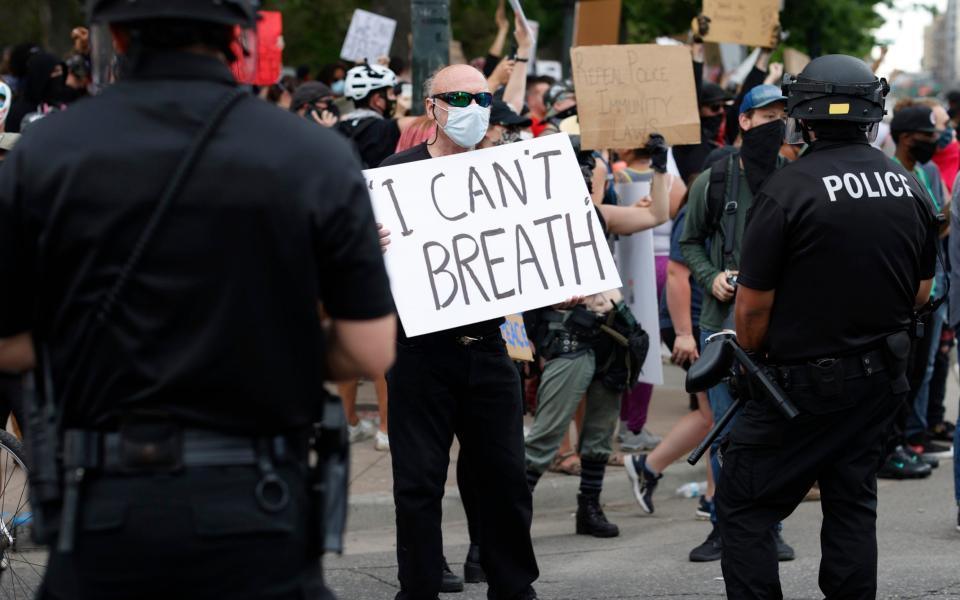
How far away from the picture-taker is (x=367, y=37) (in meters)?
13.1

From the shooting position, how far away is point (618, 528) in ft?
24.0

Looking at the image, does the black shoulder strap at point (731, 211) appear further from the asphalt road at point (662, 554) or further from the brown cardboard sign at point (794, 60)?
the brown cardboard sign at point (794, 60)

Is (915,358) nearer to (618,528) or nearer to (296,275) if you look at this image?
(618,528)

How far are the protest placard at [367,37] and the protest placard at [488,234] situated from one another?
Result: 24.0ft

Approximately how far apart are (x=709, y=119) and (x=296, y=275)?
308 inches

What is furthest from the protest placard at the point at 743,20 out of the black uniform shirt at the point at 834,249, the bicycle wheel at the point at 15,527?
the bicycle wheel at the point at 15,527

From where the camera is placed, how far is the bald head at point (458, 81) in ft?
17.6

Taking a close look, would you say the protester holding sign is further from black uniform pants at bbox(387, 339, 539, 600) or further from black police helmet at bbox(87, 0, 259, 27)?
black police helmet at bbox(87, 0, 259, 27)

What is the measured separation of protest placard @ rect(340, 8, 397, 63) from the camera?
42.1 feet

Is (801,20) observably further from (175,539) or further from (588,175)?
(175,539)

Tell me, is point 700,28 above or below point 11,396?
above

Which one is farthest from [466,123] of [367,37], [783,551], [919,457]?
[367,37]

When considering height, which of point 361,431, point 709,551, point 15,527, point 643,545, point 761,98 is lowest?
point 361,431

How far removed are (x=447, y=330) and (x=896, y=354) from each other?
1545 mm
